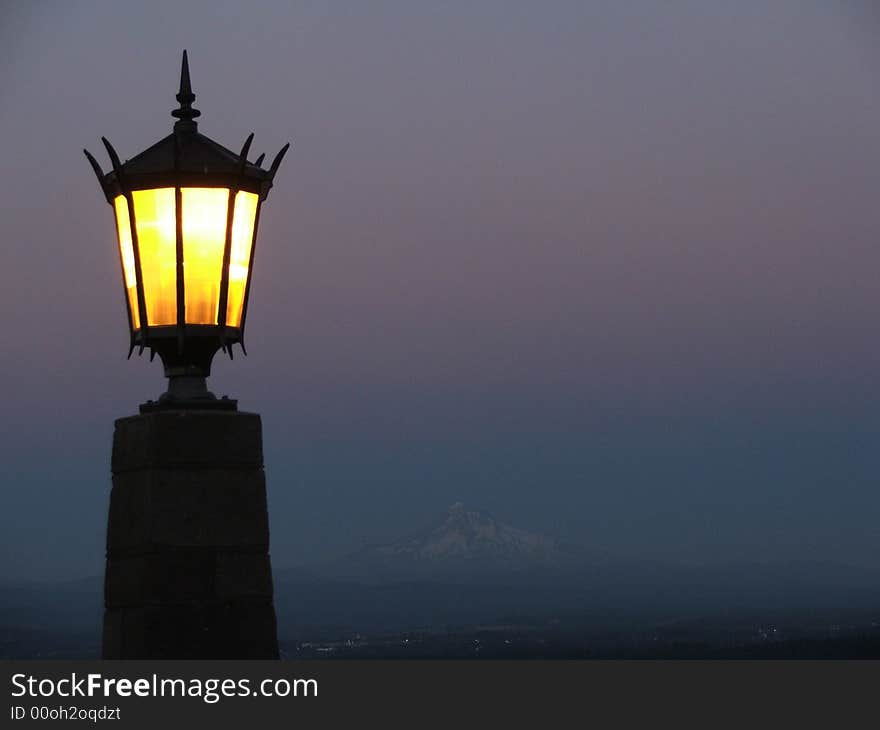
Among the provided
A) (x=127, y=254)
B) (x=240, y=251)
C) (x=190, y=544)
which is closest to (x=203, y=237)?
(x=240, y=251)

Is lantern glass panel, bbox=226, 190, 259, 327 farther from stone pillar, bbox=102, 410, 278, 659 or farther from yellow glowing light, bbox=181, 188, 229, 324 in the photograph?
stone pillar, bbox=102, 410, 278, 659

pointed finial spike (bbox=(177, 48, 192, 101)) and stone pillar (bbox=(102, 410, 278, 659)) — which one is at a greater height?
pointed finial spike (bbox=(177, 48, 192, 101))

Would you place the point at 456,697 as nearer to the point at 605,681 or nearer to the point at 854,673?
the point at 605,681

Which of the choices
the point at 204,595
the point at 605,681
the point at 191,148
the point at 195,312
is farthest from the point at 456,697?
the point at 191,148

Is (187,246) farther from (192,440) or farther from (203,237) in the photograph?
(192,440)

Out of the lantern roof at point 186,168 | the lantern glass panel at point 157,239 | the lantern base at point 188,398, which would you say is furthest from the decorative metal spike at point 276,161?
the lantern base at point 188,398

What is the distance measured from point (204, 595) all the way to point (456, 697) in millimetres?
2415

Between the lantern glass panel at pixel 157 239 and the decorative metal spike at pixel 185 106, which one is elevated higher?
the decorative metal spike at pixel 185 106

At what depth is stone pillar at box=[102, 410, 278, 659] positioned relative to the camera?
12188 mm

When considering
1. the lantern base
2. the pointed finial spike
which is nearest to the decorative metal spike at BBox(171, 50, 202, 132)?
the pointed finial spike

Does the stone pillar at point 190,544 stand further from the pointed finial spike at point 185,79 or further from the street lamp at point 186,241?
the pointed finial spike at point 185,79

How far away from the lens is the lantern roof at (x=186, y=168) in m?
12.2

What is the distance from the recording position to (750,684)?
580 inches

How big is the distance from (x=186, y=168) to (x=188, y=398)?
1.73 m
